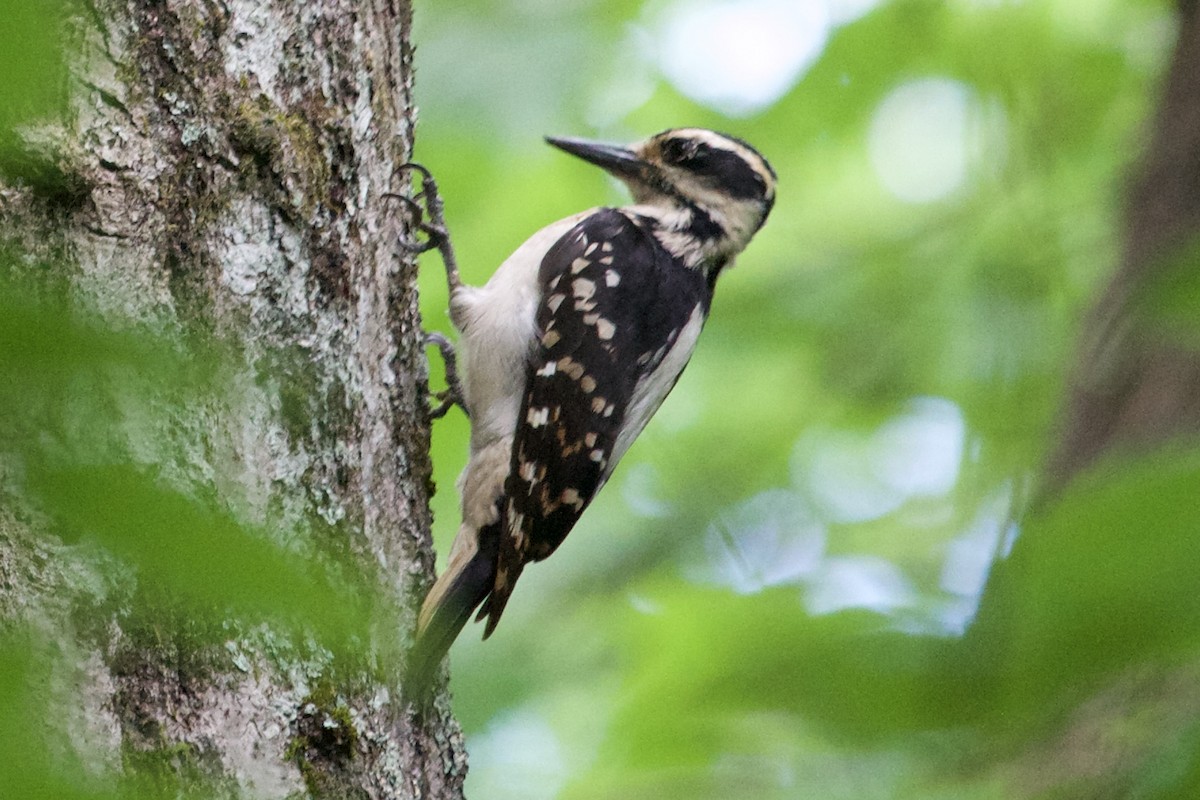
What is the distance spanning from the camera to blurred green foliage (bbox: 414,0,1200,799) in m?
1.35

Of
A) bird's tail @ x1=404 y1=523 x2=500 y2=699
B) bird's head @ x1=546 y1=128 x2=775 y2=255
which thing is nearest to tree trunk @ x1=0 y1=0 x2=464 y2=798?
bird's tail @ x1=404 y1=523 x2=500 y2=699

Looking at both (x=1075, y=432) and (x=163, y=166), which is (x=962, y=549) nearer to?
(x=163, y=166)

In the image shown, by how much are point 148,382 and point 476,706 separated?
325 cm

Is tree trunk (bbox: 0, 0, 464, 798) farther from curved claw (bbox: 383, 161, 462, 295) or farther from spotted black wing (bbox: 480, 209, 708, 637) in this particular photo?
spotted black wing (bbox: 480, 209, 708, 637)

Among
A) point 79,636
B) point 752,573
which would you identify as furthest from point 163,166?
point 752,573

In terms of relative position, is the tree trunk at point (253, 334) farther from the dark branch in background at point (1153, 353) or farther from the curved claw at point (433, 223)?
the dark branch in background at point (1153, 353)

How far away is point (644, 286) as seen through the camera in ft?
12.3

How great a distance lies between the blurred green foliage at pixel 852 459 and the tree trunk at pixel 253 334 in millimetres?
693

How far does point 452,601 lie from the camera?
9.75ft

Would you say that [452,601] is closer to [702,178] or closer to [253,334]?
[253,334]

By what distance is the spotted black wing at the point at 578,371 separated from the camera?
3348 mm

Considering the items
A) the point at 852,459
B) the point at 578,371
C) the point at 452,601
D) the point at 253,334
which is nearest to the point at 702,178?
the point at 578,371

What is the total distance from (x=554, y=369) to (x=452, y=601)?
804mm

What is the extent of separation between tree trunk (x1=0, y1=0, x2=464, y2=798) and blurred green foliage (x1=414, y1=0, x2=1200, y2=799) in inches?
27.3
